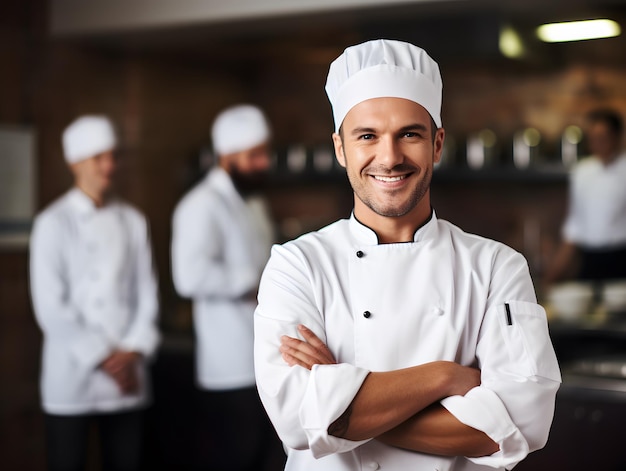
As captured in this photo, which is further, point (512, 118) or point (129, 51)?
point (512, 118)

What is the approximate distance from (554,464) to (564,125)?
2679mm

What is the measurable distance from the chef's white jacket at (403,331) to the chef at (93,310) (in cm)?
154

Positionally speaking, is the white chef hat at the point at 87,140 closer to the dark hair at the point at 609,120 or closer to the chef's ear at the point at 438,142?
the chef's ear at the point at 438,142

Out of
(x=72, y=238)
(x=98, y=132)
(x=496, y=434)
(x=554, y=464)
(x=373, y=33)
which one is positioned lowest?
(x=554, y=464)

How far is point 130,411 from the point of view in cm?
303

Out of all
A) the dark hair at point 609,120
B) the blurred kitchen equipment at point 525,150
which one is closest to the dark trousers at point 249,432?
the blurred kitchen equipment at point 525,150

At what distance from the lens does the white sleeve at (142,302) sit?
3.08 m

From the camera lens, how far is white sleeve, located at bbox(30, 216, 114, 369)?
115 inches

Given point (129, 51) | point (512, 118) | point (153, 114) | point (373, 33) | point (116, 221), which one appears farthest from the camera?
point (512, 118)

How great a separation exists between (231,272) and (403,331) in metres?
1.75

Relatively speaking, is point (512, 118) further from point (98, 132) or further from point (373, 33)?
point (98, 132)

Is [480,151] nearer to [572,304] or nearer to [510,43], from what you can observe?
[510,43]

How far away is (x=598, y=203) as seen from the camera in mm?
4668

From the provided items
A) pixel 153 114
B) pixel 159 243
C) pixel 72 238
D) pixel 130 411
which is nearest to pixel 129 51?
pixel 153 114
